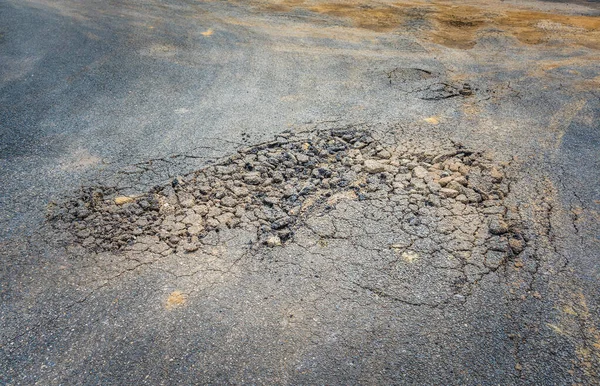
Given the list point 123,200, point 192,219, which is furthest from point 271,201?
point 123,200

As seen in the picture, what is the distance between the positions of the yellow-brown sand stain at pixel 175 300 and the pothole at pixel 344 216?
0.50m

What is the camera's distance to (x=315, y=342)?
311cm

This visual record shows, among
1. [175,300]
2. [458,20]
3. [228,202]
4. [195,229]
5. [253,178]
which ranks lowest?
[175,300]

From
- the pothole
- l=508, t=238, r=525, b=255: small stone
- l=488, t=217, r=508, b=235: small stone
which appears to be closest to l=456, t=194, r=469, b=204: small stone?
the pothole

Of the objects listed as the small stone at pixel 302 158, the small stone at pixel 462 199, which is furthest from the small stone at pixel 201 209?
the small stone at pixel 462 199

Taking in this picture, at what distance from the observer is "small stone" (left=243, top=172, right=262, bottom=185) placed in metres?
4.71

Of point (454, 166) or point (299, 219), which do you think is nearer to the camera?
point (299, 219)

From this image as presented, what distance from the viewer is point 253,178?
4.75m

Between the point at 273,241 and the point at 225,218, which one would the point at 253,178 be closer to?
the point at 225,218

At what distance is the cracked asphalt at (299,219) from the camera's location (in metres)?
3.05

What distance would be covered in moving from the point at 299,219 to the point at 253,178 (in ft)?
2.83

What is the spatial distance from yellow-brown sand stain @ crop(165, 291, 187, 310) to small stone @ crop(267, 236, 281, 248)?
0.93 m

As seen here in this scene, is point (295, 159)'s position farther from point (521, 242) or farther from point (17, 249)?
point (17, 249)

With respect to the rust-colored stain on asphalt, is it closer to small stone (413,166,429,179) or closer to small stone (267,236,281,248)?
small stone (413,166,429,179)
